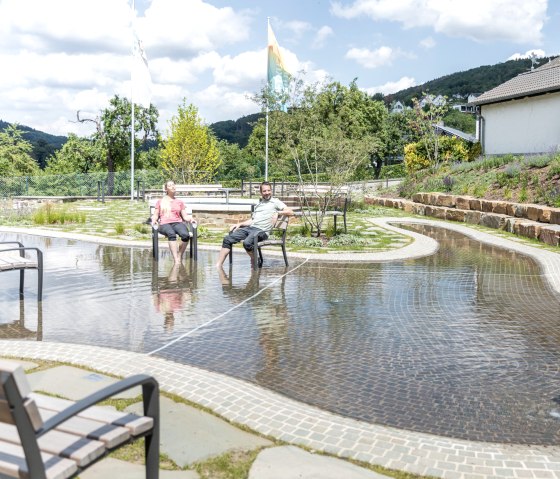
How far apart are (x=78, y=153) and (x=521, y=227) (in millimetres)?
45496

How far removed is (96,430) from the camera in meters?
2.81

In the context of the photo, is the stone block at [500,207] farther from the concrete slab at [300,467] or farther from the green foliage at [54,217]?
the concrete slab at [300,467]

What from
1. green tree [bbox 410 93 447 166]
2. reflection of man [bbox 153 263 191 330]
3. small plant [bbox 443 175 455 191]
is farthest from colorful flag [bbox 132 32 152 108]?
reflection of man [bbox 153 263 191 330]

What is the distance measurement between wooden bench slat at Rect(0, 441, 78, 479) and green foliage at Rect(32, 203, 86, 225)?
1784 centimetres

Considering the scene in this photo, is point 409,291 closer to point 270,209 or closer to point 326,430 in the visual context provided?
point 270,209

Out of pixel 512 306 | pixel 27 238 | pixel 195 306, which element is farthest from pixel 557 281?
pixel 27 238

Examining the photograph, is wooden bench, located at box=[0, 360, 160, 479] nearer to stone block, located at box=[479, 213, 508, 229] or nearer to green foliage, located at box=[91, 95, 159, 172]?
stone block, located at box=[479, 213, 508, 229]

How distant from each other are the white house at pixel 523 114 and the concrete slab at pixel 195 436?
2502 cm

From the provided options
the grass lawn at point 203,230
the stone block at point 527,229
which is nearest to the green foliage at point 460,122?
the grass lawn at point 203,230

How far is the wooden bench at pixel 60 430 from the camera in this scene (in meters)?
2.45

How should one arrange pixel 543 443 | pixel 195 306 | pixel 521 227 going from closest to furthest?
pixel 543 443
pixel 195 306
pixel 521 227

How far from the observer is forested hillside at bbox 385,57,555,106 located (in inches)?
5406

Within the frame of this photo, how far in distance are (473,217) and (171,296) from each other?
49.4 feet

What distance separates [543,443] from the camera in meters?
3.96
